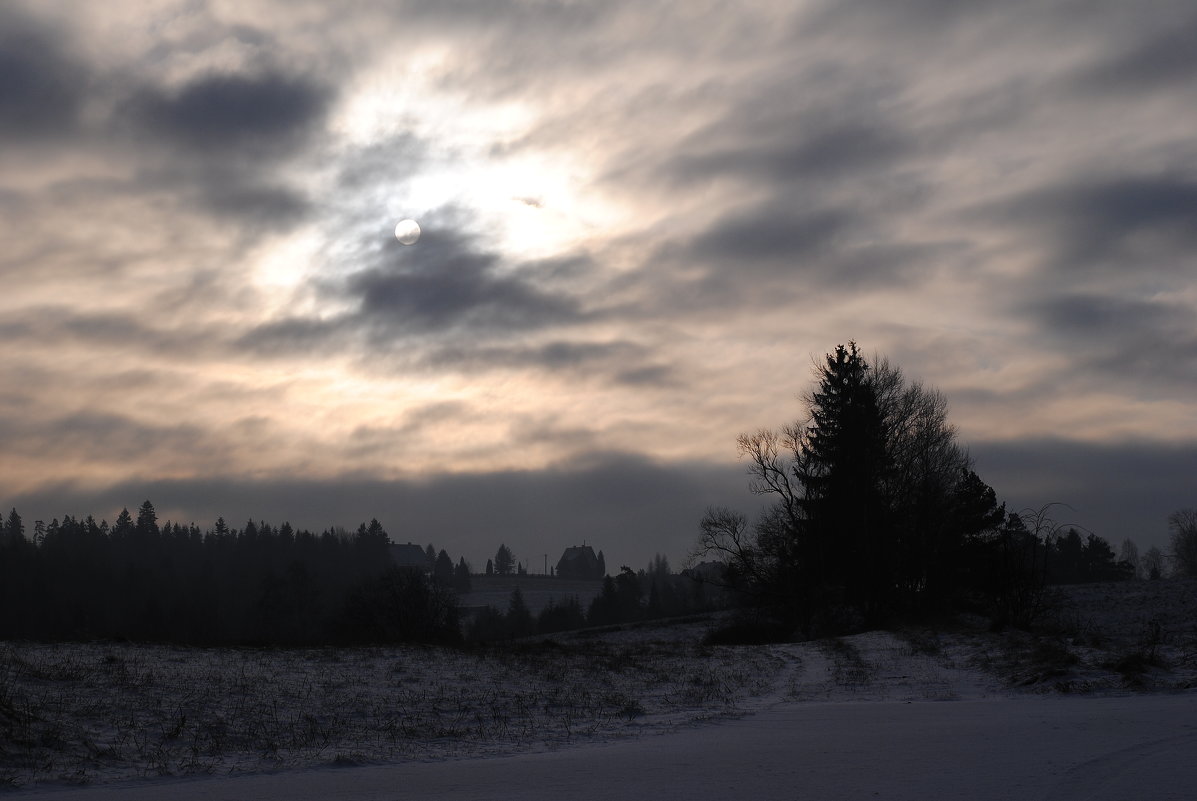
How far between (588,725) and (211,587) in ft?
386

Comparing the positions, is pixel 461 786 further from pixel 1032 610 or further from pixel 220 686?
pixel 1032 610

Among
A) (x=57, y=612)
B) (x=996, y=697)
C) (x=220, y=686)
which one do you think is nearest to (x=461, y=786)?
(x=220, y=686)

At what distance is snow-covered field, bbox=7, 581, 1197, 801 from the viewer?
27.5 feet

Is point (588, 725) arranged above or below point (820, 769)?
below

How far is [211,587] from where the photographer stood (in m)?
117

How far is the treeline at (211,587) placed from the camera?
174 feet

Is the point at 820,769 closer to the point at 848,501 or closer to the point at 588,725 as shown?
the point at 588,725

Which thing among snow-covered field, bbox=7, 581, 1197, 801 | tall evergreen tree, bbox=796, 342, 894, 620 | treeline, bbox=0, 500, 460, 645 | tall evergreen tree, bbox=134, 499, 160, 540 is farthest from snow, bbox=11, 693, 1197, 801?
tall evergreen tree, bbox=134, 499, 160, 540


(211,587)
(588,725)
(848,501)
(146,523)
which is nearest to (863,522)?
(848,501)

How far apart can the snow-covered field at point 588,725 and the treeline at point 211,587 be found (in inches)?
400

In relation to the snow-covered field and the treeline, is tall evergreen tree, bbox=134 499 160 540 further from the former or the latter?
the snow-covered field

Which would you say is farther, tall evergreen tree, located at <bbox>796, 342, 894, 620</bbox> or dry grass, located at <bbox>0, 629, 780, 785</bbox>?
tall evergreen tree, located at <bbox>796, 342, 894, 620</bbox>

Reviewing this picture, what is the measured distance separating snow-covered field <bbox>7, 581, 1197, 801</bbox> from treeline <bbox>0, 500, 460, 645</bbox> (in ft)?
33.3

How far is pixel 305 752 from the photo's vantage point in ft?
35.4
